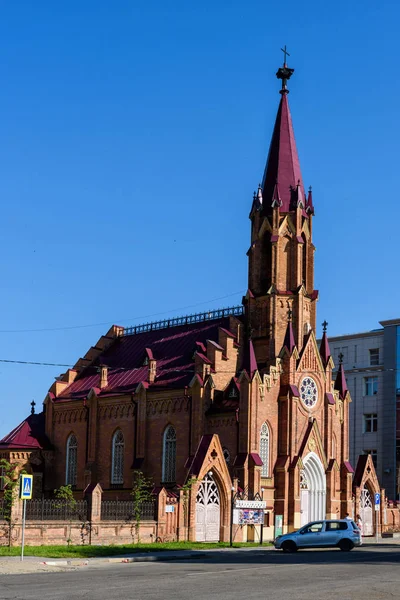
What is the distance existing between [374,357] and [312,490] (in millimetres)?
27184

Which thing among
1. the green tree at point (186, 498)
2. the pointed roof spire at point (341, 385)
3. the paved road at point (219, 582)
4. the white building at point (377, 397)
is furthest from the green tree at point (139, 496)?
the white building at point (377, 397)

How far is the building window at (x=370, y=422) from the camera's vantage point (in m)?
82.8

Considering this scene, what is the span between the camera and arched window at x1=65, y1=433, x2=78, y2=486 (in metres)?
64.5

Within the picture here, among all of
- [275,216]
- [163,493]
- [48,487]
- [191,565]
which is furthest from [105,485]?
A: [191,565]

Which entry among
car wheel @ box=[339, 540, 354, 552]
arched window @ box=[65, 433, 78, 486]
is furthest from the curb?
arched window @ box=[65, 433, 78, 486]

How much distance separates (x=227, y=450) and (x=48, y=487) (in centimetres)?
1667

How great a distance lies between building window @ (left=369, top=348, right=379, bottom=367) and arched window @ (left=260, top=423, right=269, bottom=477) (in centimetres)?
2967

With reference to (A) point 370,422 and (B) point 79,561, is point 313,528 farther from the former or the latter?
(A) point 370,422

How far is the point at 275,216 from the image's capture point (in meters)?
61.9

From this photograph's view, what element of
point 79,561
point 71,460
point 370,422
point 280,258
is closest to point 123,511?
point 79,561

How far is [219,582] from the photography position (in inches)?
913

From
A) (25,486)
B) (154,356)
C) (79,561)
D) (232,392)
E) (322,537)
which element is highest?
(154,356)

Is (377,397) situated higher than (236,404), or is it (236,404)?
(377,397)

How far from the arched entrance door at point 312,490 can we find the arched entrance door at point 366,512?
4.49 meters
